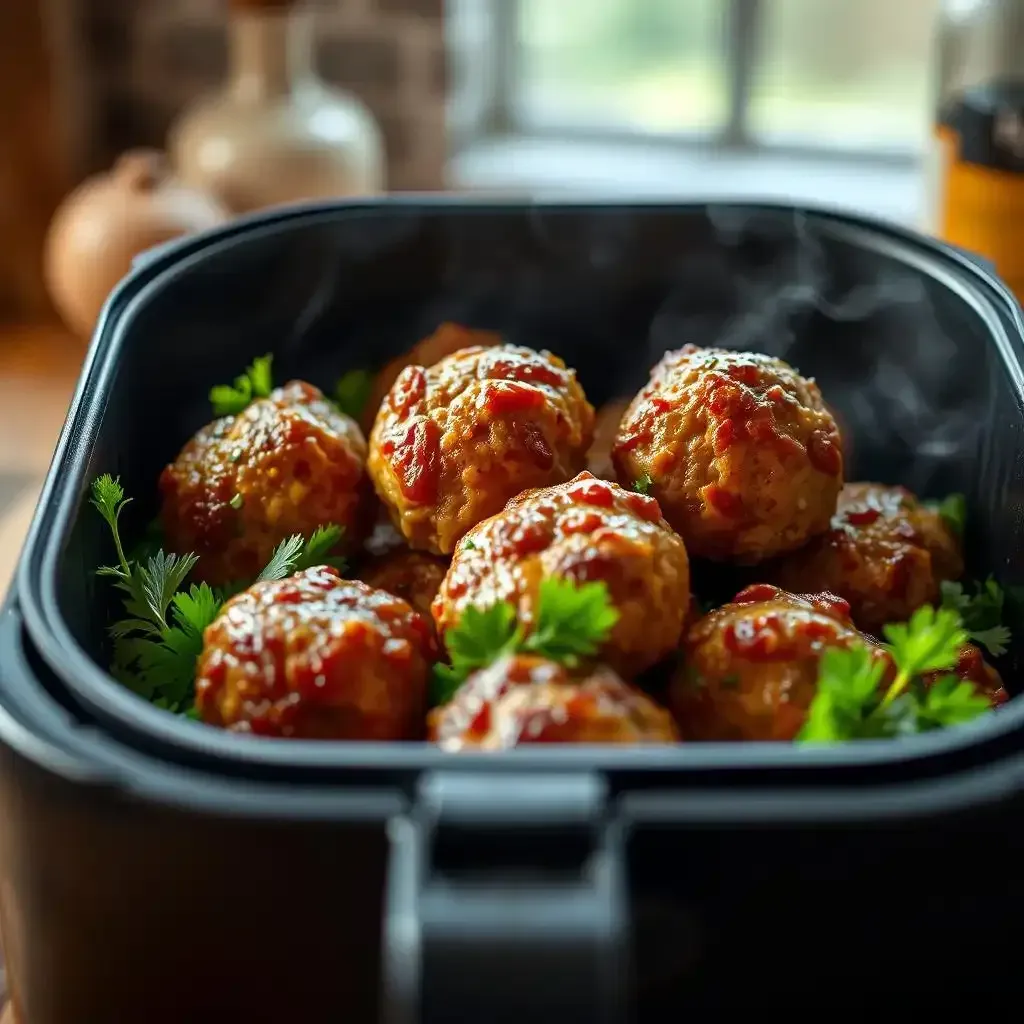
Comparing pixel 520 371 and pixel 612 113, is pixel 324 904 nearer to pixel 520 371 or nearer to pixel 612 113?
pixel 520 371

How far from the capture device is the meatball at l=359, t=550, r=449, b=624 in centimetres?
103

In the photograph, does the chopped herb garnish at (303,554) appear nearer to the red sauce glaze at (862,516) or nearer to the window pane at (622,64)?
the red sauce glaze at (862,516)

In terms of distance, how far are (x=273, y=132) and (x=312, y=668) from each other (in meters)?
1.40

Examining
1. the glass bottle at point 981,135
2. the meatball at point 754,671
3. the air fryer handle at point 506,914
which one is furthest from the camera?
the glass bottle at point 981,135

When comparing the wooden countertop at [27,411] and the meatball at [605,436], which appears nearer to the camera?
the meatball at [605,436]

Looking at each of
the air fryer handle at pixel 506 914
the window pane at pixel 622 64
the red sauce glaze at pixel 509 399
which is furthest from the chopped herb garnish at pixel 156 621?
the window pane at pixel 622 64

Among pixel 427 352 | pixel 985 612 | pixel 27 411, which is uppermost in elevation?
pixel 427 352

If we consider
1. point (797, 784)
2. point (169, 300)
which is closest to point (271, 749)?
point (797, 784)

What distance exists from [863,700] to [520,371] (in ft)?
1.25

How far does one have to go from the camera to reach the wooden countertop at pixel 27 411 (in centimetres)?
167

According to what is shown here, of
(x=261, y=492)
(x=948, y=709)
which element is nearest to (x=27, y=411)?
(x=261, y=492)

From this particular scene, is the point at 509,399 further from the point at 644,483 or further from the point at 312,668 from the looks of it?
the point at 312,668

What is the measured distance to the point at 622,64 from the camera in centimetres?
272

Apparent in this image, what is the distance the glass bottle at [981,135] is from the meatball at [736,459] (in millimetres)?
895
